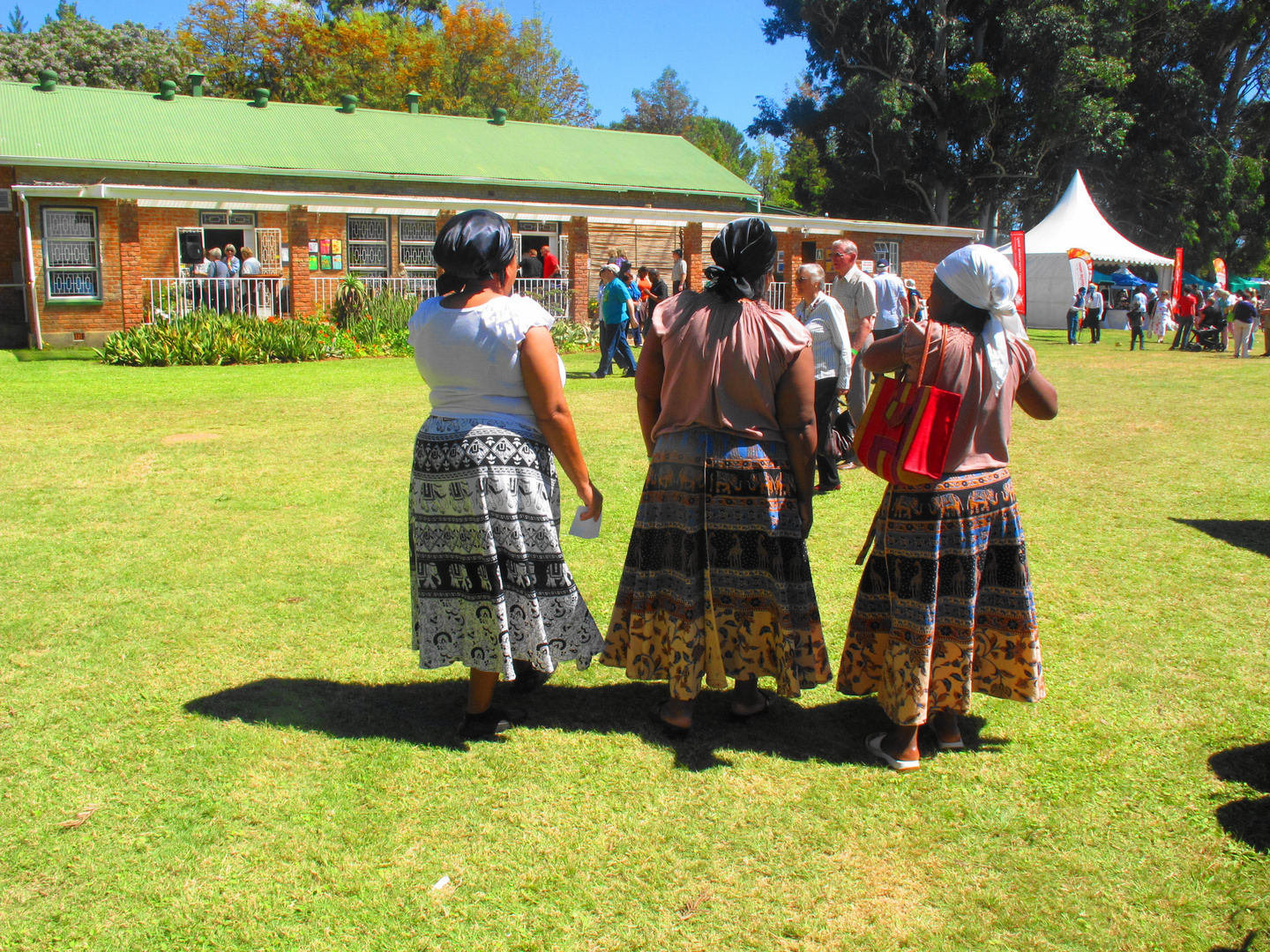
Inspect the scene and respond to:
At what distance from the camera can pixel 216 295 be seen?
19.1m

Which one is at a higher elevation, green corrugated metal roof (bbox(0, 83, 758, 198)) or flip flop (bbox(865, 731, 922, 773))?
green corrugated metal roof (bbox(0, 83, 758, 198))

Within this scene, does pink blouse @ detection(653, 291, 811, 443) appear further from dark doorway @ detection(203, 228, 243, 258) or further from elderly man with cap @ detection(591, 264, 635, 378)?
dark doorway @ detection(203, 228, 243, 258)

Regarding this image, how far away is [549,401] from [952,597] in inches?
59.5

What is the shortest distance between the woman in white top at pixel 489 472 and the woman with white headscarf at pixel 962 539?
110 centimetres

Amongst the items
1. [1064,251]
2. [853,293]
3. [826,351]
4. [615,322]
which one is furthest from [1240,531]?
[1064,251]

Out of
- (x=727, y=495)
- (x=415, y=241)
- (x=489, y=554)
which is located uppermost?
(x=415, y=241)

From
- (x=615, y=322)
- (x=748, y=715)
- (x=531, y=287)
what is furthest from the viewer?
(x=531, y=287)

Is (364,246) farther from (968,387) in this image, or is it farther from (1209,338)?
(968,387)

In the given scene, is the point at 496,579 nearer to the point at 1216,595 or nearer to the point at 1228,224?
the point at 1216,595

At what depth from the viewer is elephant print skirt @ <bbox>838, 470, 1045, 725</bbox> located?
131 inches

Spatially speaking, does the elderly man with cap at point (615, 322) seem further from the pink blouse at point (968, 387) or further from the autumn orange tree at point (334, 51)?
the autumn orange tree at point (334, 51)

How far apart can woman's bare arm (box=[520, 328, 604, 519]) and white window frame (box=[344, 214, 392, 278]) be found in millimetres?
21935

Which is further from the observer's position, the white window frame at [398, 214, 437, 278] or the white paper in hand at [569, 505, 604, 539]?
the white window frame at [398, 214, 437, 278]

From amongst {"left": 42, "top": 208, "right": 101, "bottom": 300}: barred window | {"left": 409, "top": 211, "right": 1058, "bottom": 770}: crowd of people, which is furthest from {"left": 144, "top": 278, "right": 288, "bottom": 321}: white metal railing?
{"left": 409, "top": 211, "right": 1058, "bottom": 770}: crowd of people
